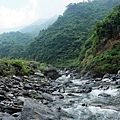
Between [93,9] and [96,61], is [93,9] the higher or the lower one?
the higher one

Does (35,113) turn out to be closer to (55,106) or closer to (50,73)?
(55,106)

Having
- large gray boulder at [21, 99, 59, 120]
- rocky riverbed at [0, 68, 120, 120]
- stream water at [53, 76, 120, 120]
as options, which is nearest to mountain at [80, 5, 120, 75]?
rocky riverbed at [0, 68, 120, 120]

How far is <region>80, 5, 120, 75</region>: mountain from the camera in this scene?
112ft

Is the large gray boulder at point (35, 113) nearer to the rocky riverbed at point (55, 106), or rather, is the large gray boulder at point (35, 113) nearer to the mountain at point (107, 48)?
the rocky riverbed at point (55, 106)

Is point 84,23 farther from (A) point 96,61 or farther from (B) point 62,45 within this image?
(A) point 96,61

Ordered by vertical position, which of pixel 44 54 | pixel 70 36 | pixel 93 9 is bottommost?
pixel 44 54

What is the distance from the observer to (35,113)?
36.5ft

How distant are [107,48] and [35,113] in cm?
3142

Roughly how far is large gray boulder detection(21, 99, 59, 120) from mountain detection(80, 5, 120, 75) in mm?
21616

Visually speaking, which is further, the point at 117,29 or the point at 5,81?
the point at 117,29

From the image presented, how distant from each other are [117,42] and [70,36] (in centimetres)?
4714

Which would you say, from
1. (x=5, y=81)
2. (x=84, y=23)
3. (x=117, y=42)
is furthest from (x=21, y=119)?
(x=84, y=23)

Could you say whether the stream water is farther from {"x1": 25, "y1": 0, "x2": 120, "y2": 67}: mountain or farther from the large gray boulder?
{"x1": 25, "y1": 0, "x2": 120, "y2": 67}: mountain

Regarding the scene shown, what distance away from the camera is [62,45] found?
268ft
